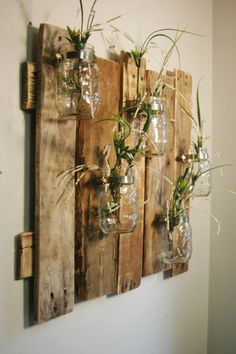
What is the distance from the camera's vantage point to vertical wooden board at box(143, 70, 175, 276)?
1.36 meters

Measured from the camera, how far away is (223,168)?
1771mm

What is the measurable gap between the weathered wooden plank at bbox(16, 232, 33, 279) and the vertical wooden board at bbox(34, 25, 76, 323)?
0.02m

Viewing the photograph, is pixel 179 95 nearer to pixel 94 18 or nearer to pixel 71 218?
pixel 94 18

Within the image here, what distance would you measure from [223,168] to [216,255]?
443 millimetres

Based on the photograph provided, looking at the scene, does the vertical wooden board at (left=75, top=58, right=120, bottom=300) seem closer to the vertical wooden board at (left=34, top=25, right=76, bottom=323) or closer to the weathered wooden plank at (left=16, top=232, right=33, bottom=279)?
the vertical wooden board at (left=34, top=25, right=76, bottom=323)

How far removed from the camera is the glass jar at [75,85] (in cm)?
100

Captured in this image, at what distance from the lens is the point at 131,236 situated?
1.29 metres

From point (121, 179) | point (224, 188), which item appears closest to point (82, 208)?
point (121, 179)

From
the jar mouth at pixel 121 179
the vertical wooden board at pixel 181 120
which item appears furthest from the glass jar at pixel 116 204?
the vertical wooden board at pixel 181 120

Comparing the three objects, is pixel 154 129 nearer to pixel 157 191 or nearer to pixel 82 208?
pixel 157 191

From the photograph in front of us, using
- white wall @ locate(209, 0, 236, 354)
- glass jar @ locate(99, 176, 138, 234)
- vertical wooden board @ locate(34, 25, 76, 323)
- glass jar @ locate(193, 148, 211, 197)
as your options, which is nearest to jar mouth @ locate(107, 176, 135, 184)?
glass jar @ locate(99, 176, 138, 234)

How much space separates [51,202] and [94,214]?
0.17 meters

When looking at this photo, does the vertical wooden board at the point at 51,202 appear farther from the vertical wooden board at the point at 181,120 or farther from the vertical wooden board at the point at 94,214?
the vertical wooden board at the point at 181,120

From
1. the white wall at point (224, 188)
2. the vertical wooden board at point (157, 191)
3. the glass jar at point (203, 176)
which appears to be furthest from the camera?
the white wall at point (224, 188)
